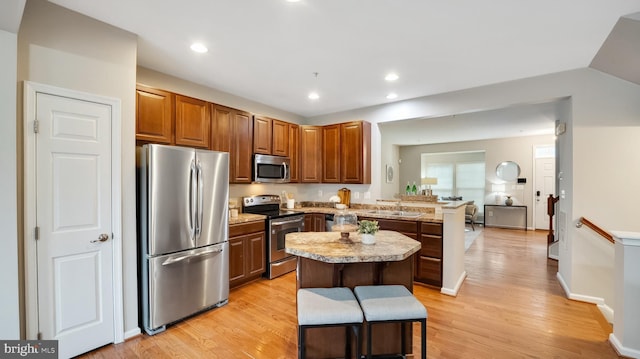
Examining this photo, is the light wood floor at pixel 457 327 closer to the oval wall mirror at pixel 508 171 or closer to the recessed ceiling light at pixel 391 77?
the recessed ceiling light at pixel 391 77

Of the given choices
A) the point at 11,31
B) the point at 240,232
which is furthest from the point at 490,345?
the point at 11,31

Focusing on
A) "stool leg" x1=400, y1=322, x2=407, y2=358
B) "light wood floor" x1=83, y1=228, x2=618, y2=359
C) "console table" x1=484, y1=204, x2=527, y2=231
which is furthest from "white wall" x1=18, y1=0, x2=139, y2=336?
"console table" x1=484, y1=204, x2=527, y2=231

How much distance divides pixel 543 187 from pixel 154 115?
9.60 meters

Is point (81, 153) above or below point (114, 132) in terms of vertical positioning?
below

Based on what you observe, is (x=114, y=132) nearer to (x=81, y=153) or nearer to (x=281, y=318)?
(x=81, y=153)

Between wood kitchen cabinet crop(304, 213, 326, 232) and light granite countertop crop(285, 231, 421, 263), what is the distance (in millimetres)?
2049

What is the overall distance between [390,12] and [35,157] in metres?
2.79

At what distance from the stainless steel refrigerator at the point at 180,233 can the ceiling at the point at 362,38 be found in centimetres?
104

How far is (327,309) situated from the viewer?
5.46ft

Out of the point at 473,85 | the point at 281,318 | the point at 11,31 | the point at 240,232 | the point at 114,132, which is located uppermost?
the point at 473,85

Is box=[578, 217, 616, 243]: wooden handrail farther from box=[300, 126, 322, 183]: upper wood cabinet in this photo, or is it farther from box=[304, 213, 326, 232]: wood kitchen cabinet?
box=[300, 126, 322, 183]: upper wood cabinet

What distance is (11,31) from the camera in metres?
1.77

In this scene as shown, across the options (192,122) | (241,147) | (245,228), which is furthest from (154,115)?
(245,228)

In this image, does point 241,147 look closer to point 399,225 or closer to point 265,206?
point 265,206
